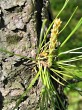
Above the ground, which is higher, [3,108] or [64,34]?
[64,34]

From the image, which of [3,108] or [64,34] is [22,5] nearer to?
[3,108]

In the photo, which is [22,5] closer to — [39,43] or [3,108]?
[39,43]

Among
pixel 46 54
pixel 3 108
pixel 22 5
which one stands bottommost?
pixel 3 108

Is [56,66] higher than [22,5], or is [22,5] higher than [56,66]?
[22,5]

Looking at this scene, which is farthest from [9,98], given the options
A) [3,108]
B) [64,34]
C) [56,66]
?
[64,34]

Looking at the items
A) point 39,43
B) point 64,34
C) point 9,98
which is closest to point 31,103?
point 9,98

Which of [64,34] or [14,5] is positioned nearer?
[14,5]
